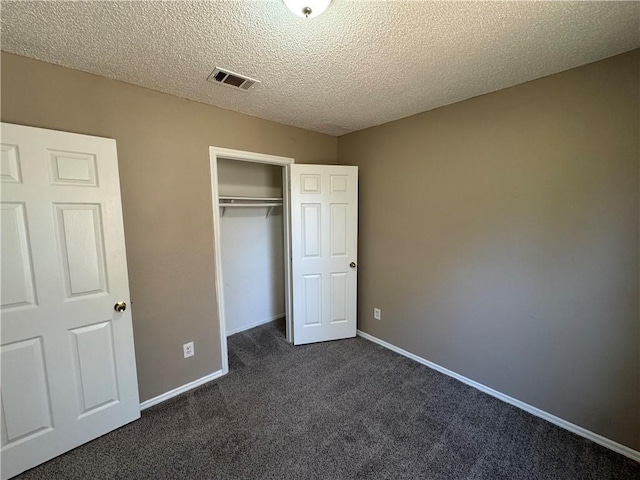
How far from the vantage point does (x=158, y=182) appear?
1972 mm

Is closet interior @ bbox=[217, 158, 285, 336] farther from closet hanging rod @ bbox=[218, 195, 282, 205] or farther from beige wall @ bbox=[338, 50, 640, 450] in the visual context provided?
beige wall @ bbox=[338, 50, 640, 450]

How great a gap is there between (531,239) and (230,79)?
2376 mm

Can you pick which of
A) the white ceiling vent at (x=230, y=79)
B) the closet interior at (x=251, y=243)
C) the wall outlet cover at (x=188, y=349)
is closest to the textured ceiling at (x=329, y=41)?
the white ceiling vent at (x=230, y=79)

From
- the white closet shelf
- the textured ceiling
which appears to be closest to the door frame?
the white closet shelf

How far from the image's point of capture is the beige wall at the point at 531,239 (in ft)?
5.15

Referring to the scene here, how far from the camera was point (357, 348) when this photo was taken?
287 cm

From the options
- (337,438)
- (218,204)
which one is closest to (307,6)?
(218,204)

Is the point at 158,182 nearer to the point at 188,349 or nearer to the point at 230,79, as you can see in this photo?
the point at 230,79

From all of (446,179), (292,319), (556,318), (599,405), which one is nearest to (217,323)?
(292,319)

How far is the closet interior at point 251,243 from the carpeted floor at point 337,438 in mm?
1084

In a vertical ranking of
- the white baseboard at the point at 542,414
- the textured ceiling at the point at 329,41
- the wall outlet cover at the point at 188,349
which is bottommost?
the white baseboard at the point at 542,414

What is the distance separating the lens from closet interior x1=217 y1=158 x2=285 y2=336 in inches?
121

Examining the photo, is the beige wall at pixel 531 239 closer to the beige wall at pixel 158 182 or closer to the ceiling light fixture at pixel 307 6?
the ceiling light fixture at pixel 307 6

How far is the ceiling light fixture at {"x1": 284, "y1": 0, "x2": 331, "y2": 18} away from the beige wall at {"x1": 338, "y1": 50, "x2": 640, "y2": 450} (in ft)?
5.13
